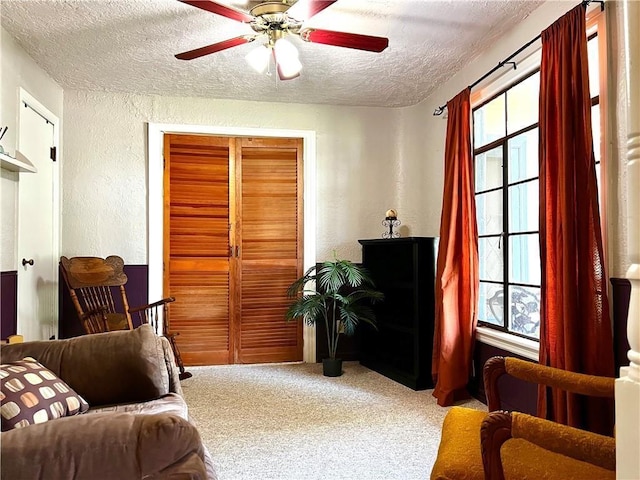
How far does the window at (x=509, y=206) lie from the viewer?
3.05 metres

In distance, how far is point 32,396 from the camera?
1731mm

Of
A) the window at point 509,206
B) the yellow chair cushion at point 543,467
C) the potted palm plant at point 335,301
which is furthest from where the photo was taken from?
the potted palm plant at point 335,301

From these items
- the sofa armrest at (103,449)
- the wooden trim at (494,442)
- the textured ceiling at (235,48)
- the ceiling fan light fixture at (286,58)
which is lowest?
the wooden trim at (494,442)

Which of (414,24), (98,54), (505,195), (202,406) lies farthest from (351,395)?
(98,54)

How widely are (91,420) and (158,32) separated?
2.64 m

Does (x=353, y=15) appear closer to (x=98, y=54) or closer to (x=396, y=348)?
(x=98, y=54)

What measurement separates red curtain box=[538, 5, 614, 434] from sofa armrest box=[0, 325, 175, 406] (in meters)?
1.83

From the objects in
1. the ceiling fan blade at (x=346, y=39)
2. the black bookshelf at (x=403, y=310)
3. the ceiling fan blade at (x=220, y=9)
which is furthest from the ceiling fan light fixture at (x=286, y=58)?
the black bookshelf at (x=403, y=310)

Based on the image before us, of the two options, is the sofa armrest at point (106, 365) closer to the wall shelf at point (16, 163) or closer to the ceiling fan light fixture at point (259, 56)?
the wall shelf at point (16, 163)

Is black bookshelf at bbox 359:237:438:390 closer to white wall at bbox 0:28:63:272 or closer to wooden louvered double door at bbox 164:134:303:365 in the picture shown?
wooden louvered double door at bbox 164:134:303:365

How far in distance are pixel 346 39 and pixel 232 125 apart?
7.00ft

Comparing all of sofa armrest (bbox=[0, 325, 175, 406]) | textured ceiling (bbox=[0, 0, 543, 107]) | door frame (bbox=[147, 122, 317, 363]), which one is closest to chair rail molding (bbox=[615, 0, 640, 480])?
sofa armrest (bbox=[0, 325, 175, 406])

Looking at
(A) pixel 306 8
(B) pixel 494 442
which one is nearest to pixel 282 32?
(A) pixel 306 8

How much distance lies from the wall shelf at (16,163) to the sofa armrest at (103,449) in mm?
2214
